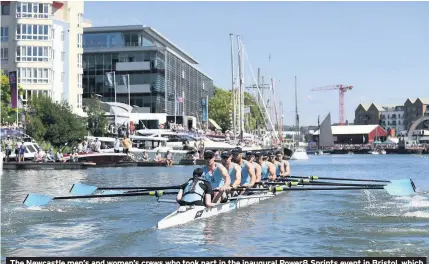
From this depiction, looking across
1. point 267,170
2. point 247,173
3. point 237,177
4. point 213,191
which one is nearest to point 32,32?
point 267,170

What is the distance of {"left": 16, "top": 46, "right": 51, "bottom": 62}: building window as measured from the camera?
73.3m

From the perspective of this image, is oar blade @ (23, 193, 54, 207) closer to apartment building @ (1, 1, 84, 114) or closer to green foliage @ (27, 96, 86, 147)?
green foliage @ (27, 96, 86, 147)

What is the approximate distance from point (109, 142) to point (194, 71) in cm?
5762

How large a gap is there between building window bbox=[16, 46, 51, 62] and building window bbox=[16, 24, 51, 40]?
3.56ft

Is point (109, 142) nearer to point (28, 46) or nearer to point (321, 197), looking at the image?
point (28, 46)

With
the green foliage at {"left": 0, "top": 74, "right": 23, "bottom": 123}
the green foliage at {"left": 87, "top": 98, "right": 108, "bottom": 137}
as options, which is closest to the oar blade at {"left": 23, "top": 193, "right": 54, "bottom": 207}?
the green foliage at {"left": 0, "top": 74, "right": 23, "bottom": 123}

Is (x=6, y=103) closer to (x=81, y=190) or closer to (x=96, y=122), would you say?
(x=96, y=122)

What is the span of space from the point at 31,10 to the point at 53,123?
599 inches

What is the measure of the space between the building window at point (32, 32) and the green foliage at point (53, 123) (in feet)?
31.6

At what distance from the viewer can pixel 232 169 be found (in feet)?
76.3

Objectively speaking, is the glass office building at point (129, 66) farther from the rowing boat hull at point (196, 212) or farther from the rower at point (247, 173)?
the rowing boat hull at point (196, 212)

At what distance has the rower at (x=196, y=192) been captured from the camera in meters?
19.3

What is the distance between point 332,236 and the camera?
17.8m

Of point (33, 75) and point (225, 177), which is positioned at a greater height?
point (33, 75)
